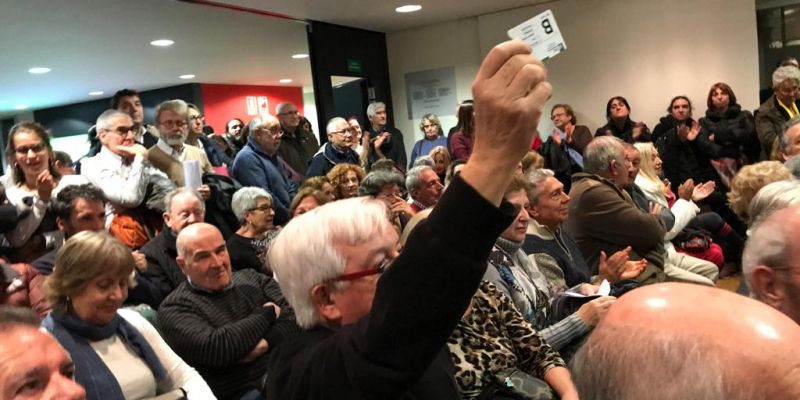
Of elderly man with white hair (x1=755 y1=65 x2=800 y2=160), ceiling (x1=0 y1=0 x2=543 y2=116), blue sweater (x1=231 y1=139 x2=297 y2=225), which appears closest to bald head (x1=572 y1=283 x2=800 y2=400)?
blue sweater (x1=231 y1=139 x2=297 y2=225)

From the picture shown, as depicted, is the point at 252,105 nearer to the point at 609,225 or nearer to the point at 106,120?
the point at 106,120

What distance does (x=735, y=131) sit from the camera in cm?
596

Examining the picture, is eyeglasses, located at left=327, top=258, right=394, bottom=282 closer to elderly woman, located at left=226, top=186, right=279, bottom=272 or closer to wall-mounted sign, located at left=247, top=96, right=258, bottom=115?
elderly woman, located at left=226, top=186, right=279, bottom=272

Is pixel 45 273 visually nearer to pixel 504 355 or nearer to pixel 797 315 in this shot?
pixel 504 355

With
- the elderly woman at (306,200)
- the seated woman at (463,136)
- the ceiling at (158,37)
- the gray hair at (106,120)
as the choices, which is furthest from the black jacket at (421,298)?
the ceiling at (158,37)

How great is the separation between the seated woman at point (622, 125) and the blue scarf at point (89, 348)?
5274mm

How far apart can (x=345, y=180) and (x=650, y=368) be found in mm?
3748

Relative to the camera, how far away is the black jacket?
2.67ft

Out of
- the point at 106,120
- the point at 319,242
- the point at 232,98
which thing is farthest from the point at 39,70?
the point at 319,242

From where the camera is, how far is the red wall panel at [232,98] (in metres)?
8.22

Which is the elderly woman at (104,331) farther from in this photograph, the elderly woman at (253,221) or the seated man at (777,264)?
the seated man at (777,264)

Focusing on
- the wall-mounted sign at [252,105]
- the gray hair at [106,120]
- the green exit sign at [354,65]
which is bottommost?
the gray hair at [106,120]

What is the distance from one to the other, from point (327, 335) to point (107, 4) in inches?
191

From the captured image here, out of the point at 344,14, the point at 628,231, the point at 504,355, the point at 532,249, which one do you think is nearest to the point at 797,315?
the point at 504,355
